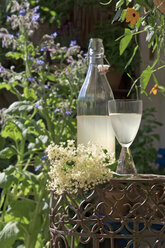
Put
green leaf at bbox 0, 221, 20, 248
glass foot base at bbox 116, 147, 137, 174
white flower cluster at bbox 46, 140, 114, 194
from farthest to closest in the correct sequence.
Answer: green leaf at bbox 0, 221, 20, 248 < glass foot base at bbox 116, 147, 137, 174 < white flower cluster at bbox 46, 140, 114, 194

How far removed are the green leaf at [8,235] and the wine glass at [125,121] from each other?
41.8 inches

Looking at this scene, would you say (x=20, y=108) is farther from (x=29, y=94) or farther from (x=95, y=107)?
(x=95, y=107)

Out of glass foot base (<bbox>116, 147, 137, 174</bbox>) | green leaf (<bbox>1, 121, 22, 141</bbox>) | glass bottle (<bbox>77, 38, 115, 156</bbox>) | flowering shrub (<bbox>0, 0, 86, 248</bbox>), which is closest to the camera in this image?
glass foot base (<bbox>116, 147, 137, 174</bbox>)

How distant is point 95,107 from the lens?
1.11m

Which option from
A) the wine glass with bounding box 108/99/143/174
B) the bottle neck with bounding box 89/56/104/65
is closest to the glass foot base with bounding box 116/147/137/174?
the wine glass with bounding box 108/99/143/174

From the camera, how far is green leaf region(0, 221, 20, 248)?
72.9 inches

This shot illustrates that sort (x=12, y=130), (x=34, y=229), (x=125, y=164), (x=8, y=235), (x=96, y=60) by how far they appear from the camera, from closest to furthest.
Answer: (x=125, y=164) < (x=96, y=60) < (x=8, y=235) < (x=34, y=229) < (x=12, y=130)

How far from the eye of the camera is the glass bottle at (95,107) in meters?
1.06

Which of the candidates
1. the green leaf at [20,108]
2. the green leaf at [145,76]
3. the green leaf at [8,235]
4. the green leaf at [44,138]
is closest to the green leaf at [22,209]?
the green leaf at [8,235]

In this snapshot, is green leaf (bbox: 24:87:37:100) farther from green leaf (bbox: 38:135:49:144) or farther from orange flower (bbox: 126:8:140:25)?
orange flower (bbox: 126:8:140:25)

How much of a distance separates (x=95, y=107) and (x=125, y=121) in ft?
0.80

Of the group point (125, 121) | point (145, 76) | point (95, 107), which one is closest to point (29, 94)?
point (95, 107)

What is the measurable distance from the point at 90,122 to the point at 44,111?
3.35 ft

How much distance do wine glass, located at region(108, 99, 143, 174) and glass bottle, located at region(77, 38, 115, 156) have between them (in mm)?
151
